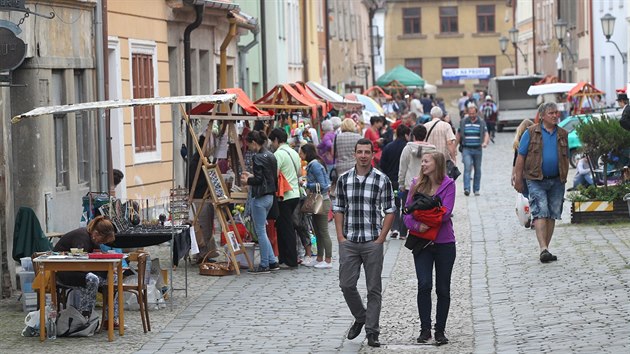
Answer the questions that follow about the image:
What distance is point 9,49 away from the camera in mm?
14141

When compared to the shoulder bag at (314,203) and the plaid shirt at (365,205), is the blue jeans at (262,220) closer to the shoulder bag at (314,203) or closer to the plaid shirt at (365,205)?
the shoulder bag at (314,203)

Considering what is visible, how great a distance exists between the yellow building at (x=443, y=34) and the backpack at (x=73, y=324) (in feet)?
309

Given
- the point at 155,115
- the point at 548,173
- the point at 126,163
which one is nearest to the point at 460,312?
the point at 548,173

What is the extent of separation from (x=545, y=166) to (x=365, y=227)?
485 cm

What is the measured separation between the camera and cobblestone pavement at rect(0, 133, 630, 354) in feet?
38.2

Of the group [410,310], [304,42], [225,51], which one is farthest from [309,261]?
[304,42]

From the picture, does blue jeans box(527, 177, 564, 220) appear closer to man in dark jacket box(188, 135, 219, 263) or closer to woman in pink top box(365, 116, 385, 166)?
man in dark jacket box(188, 135, 219, 263)

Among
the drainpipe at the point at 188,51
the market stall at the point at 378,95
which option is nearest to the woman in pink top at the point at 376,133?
the drainpipe at the point at 188,51

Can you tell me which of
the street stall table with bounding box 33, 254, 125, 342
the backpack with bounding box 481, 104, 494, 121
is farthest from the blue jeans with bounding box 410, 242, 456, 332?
the backpack with bounding box 481, 104, 494, 121

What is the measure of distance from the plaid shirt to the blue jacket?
595 cm

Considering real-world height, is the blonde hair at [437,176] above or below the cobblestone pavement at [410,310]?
above

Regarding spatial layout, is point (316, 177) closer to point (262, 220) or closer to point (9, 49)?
point (262, 220)

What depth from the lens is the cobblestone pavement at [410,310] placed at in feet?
38.2

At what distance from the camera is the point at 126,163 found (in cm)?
2220
